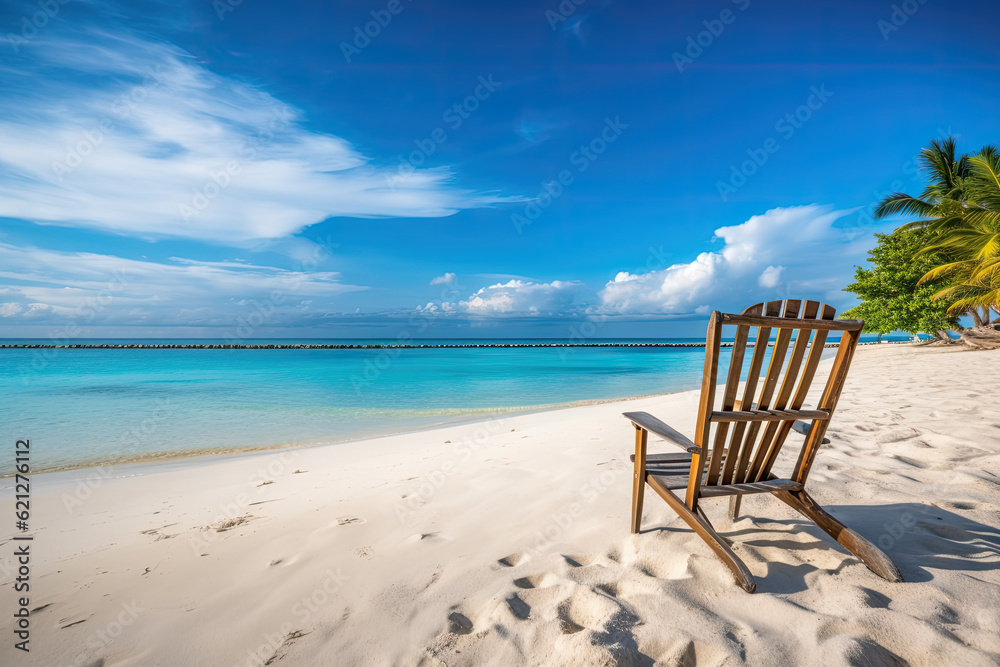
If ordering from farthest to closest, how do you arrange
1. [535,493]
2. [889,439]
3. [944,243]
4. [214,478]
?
[944,243] < [214,478] < [889,439] < [535,493]

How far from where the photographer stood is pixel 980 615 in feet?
6.19

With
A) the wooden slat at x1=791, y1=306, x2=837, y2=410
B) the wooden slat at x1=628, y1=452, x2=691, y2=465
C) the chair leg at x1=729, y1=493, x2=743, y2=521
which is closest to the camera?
the wooden slat at x1=791, y1=306, x2=837, y2=410

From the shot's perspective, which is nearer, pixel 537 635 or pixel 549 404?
pixel 537 635

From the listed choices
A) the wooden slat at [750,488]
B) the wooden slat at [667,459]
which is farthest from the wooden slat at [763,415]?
the wooden slat at [667,459]

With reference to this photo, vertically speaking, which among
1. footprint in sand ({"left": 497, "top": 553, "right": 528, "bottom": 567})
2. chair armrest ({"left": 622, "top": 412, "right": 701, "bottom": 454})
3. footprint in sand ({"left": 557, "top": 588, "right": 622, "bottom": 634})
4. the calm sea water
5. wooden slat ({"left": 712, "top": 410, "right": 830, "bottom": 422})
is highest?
wooden slat ({"left": 712, "top": 410, "right": 830, "bottom": 422})

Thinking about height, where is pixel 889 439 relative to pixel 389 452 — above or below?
above

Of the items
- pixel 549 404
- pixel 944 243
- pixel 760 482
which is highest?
pixel 944 243

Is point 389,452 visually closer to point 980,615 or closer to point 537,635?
point 537,635

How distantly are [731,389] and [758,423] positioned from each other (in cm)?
45

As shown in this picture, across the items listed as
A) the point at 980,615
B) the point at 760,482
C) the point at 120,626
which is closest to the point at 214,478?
the point at 120,626

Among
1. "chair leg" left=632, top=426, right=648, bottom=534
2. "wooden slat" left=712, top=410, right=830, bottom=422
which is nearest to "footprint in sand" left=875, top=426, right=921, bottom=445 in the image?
"wooden slat" left=712, top=410, right=830, bottom=422

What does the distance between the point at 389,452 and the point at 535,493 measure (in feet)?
9.83

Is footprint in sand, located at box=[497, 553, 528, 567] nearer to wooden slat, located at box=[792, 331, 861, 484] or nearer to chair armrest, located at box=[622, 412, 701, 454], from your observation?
chair armrest, located at box=[622, 412, 701, 454]

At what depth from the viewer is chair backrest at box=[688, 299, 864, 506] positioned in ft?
7.24
